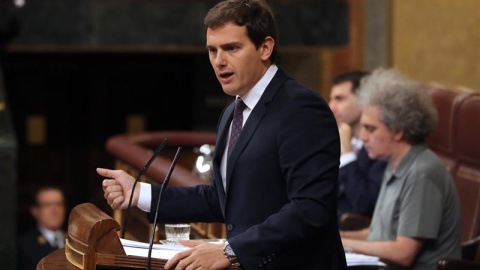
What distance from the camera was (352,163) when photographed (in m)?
5.31

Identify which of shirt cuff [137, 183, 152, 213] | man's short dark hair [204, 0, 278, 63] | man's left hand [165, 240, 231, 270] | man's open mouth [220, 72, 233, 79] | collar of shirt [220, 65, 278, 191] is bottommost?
man's left hand [165, 240, 231, 270]

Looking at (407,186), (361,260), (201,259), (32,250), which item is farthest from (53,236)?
(201,259)

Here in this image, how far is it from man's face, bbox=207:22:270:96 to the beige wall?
5953mm

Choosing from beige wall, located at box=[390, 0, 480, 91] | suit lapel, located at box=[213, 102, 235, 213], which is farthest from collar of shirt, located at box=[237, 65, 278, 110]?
beige wall, located at box=[390, 0, 480, 91]

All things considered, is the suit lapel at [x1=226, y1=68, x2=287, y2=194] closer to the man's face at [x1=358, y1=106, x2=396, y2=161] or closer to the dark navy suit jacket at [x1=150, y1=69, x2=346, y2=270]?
the dark navy suit jacket at [x1=150, y1=69, x2=346, y2=270]

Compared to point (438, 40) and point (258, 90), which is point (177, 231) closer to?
point (258, 90)

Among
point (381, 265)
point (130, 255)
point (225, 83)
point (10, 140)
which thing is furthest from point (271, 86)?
point (10, 140)

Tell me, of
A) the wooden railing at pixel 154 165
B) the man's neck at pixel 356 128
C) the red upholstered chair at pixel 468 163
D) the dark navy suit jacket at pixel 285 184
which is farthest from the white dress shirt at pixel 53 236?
the dark navy suit jacket at pixel 285 184

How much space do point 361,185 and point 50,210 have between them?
3054mm

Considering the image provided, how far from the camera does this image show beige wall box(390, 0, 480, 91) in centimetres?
844

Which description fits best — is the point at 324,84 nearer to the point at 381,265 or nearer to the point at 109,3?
the point at 109,3

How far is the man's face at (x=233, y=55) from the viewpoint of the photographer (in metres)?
2.62

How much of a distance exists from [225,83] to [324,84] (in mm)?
6057

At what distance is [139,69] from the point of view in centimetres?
1007
